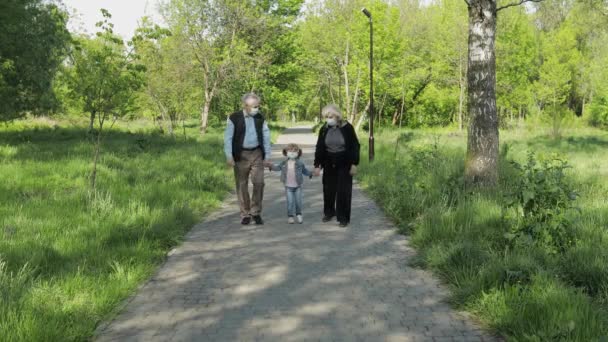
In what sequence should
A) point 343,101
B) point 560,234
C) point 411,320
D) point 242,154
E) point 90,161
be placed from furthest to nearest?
point 343,101
point 90,161
point 242,154
point 560,234
point 411,320

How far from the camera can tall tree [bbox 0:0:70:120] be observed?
18.5 m

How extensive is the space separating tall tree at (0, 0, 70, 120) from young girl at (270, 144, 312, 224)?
14.3 m

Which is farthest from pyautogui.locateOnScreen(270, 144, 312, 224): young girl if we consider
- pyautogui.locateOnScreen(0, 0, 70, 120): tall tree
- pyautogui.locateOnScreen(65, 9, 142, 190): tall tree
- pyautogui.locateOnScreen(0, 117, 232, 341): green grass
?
pyautogui.locateOnScreen(0, 0, 70, 120): tall tree

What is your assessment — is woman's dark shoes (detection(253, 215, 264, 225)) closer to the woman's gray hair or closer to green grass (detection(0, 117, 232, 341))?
green grass (detection(0, 117, 232, 341))

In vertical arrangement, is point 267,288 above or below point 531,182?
below

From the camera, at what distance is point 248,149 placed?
756 centimetres

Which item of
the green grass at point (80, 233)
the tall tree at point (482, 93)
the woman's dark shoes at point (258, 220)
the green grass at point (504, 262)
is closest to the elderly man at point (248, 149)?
the woman's dark shoes at point (258, 220)

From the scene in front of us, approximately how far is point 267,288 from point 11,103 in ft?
62.7

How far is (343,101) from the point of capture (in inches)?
1724

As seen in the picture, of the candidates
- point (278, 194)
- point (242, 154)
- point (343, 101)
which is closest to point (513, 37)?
point (343, 101)

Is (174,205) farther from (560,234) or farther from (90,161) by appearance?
(90,161)

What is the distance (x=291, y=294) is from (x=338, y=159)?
11.7ft

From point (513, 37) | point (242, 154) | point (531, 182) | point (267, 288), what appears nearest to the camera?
point (267, 288)

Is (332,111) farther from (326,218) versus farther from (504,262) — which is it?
(504,262)
